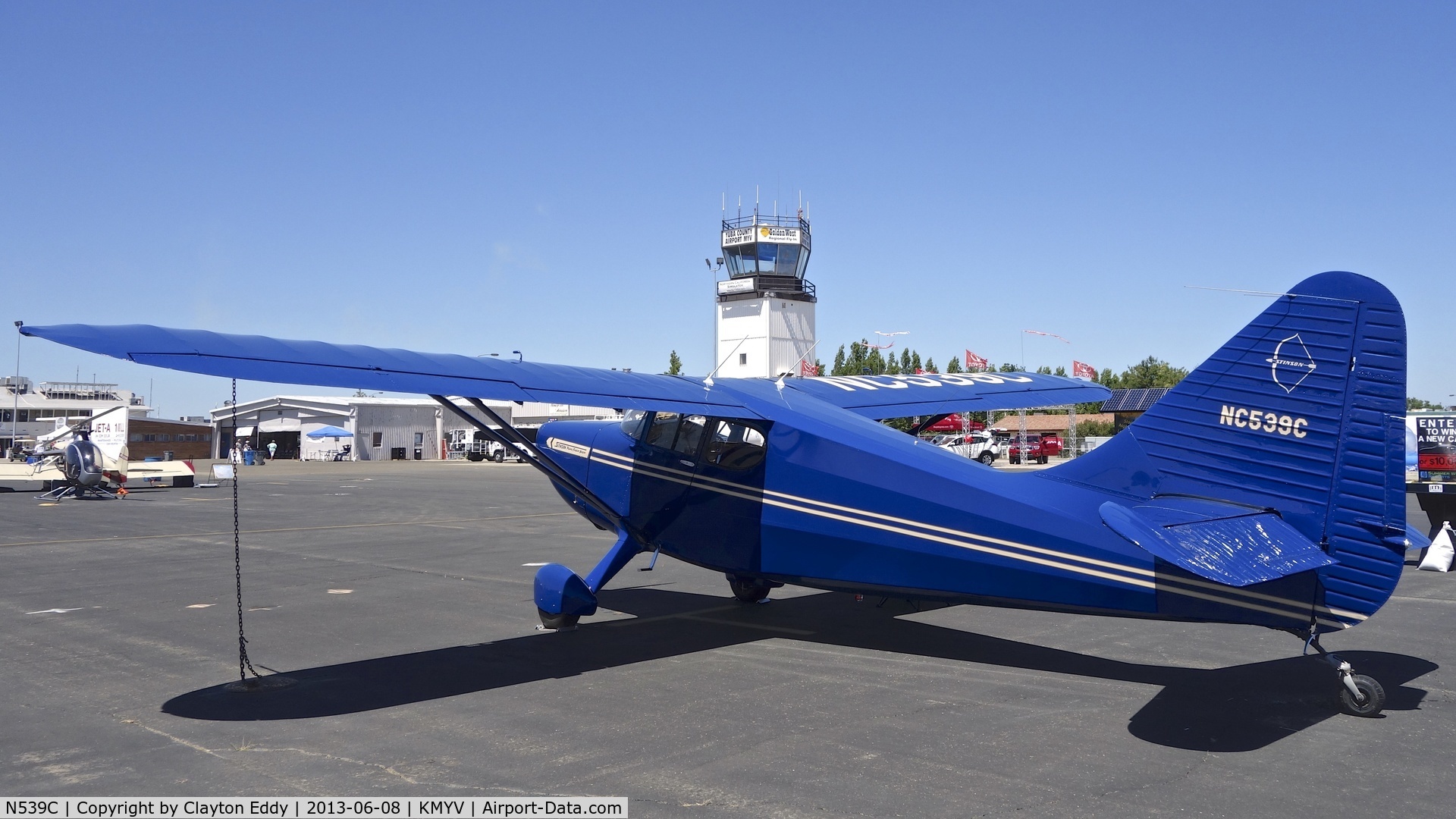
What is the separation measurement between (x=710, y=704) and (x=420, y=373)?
343 centimetres

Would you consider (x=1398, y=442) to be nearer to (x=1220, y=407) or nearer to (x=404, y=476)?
(x=1220, y=407)

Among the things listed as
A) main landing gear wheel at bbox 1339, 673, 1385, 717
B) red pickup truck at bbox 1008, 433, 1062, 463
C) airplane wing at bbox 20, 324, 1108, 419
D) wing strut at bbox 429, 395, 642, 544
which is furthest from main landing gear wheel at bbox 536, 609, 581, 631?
red pickup truck at bbox 1008, 433, 1062, 463

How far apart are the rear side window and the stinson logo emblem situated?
4.14 m

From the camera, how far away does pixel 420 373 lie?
7789mm

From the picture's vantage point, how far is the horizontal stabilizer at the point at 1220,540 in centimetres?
566

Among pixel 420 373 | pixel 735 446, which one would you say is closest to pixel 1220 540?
pixel 735 446

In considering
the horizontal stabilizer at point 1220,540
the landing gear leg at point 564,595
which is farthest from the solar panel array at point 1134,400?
the horizontal stabilizer at point 1220,540

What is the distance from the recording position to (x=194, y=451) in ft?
253

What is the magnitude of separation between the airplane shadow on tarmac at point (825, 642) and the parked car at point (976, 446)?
123 feet

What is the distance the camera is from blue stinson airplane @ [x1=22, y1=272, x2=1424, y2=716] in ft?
20.8

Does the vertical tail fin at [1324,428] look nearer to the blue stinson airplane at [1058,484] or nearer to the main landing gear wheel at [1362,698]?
the blue stinson airplane at [1058,484]

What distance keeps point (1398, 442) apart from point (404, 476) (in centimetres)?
4318

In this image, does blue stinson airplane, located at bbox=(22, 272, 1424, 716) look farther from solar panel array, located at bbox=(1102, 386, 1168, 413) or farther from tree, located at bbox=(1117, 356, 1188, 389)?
tree, located at bbox=(1117, 356, 1188, 389)

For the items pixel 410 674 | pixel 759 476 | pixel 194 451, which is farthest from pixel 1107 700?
pixel 194 451
